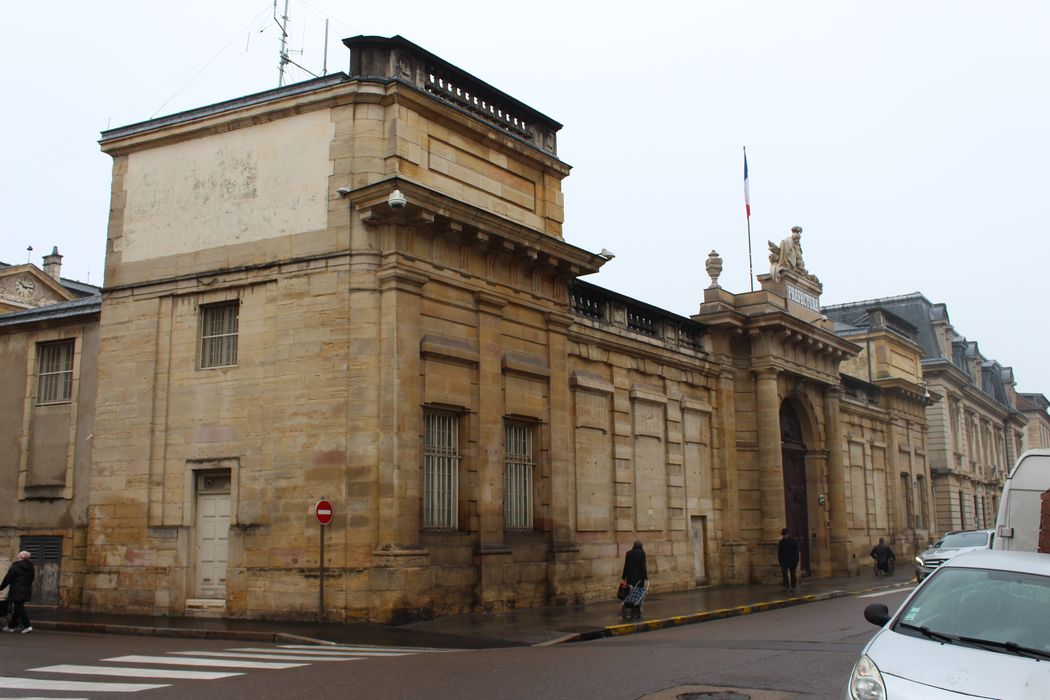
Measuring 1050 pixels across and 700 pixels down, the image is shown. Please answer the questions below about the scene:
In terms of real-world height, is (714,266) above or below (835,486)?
above

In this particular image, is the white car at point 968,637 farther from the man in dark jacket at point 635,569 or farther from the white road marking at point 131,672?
the man in dark jacket at point 635,569

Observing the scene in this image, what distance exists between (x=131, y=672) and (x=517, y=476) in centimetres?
1077

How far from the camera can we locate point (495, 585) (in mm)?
19000

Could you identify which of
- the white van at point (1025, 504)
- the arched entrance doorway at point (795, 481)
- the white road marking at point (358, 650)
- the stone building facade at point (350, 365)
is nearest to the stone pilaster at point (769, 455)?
the arched entrance doorway at point (795, 481)

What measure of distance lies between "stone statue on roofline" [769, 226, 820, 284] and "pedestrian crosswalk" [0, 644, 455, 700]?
2124cm

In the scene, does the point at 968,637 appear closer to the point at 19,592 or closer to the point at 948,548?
the point at 19,592

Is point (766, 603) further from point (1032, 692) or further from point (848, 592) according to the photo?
point (1032, 692)

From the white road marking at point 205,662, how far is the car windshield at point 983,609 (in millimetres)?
7009

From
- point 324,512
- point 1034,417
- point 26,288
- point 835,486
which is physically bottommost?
point 324,512

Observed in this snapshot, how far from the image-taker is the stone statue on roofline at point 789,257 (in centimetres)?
3195

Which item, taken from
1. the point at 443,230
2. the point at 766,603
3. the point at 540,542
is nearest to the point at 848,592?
the point at 766,603

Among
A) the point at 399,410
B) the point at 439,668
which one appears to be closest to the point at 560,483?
the point at 399,410

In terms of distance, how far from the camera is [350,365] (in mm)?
17656

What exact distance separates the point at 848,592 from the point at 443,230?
14527 mm
